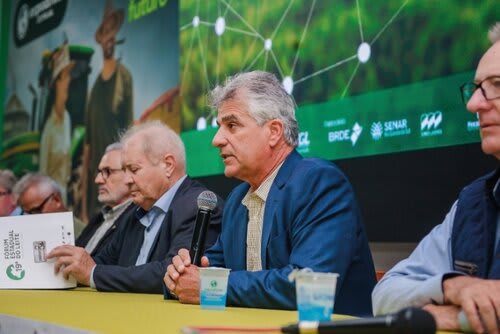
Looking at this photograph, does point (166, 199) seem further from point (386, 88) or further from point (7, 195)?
point (7, 195)

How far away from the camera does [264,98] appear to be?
120 inches

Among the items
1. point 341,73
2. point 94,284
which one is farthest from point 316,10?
point 94,284

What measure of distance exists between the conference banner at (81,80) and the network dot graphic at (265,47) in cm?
35

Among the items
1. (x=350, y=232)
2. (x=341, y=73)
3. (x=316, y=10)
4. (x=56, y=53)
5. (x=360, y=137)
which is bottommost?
(x=350, y=232)

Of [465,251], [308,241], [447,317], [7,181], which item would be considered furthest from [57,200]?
[447,317]

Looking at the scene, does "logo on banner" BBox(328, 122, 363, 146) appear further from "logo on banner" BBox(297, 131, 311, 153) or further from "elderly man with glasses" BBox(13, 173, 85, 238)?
"elderly man with glasses" BBox(13, 173, 85, 238)

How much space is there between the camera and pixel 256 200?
10.0 feet

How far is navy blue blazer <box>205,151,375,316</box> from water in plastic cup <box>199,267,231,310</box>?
0.19 meters

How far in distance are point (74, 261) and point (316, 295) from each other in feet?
6.44

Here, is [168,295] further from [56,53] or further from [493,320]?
[56,53]

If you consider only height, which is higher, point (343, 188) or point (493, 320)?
point (343, 188)

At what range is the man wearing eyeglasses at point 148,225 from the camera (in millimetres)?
3406

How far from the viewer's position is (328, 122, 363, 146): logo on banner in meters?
3.86

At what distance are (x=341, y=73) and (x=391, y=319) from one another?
2.71 meters
